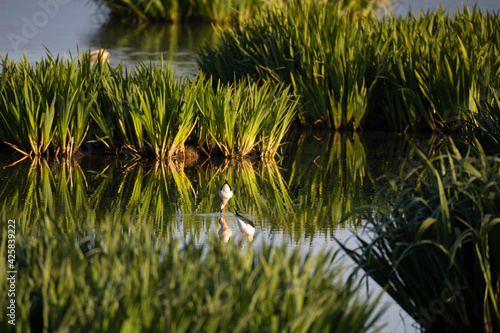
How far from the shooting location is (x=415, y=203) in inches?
170

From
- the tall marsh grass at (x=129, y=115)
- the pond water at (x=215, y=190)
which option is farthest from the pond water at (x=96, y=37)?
the pond water at (x=215, y=190)

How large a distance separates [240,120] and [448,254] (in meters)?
4.55

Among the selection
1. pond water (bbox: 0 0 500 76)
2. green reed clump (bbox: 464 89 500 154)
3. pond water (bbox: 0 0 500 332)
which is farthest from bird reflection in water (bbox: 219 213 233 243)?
pond water (bbox: 0 0 500 76)

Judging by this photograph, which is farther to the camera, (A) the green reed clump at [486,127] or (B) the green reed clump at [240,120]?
(B) the green reed clump at [240,120]

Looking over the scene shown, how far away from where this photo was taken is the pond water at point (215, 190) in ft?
19.9

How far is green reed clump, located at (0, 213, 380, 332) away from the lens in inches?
122

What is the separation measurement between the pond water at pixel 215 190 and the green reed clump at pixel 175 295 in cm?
136

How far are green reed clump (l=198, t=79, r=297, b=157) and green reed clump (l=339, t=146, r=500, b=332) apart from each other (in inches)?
157

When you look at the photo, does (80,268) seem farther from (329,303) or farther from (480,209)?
(480,209)

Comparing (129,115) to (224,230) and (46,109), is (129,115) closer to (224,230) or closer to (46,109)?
(46,109)

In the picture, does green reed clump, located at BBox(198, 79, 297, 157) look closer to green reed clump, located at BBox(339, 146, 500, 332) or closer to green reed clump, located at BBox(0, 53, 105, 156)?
green reed clump, located at BBox(0, 53, 105, 156)

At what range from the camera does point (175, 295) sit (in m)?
3.21

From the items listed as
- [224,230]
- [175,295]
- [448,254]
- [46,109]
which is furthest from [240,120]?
[175,295]

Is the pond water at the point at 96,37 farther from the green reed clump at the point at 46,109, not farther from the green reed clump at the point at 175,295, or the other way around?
the green reed clump at the point at 175,295
